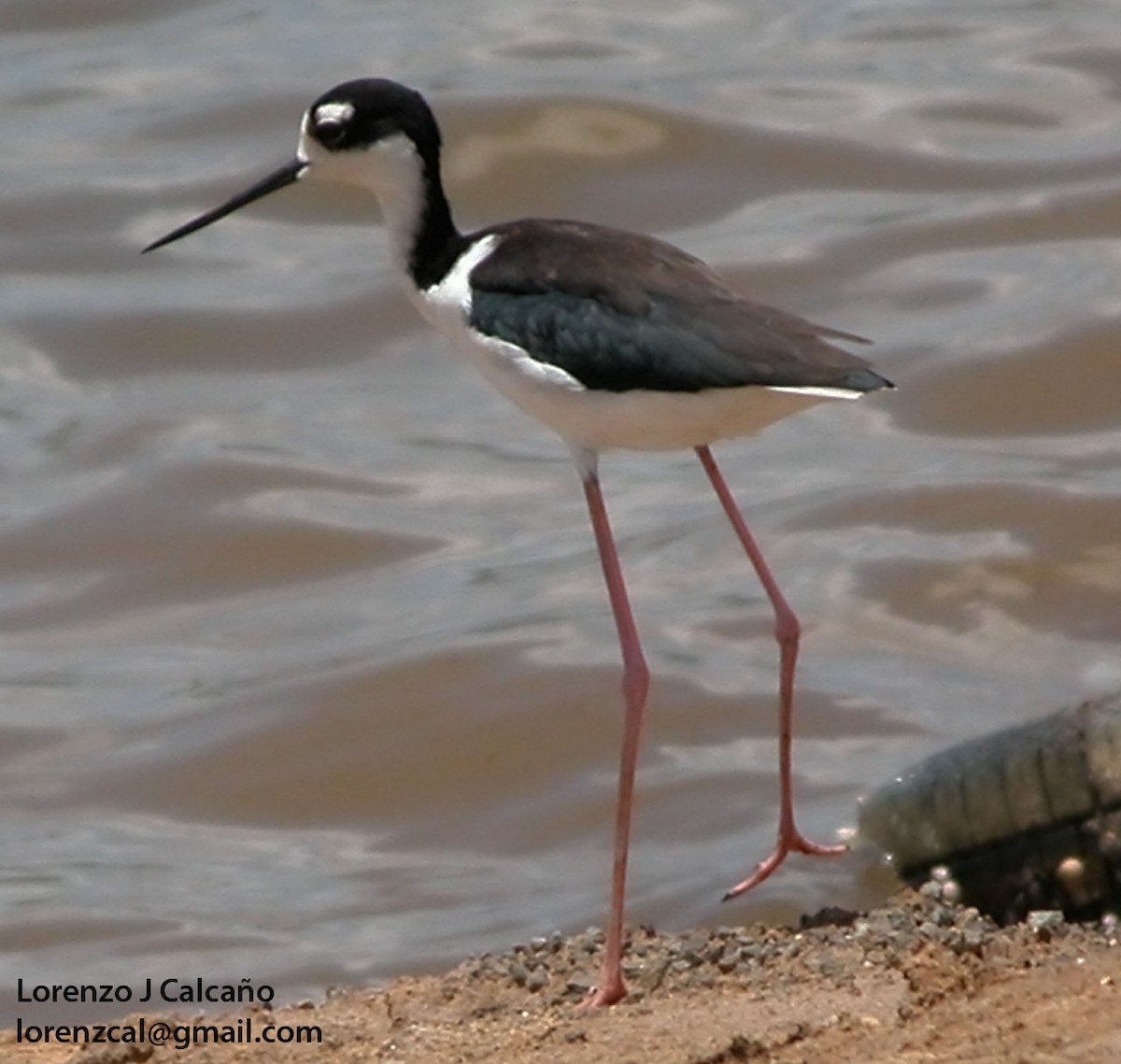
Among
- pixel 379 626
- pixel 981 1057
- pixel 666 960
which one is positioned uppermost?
pixel 981 1057

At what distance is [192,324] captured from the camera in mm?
12266

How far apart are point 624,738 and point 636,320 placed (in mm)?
1033

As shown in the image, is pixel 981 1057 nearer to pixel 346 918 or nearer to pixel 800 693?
pixel 346 918

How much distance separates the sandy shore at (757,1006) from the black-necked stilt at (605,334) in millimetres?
204

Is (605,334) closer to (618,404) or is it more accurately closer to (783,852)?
(618,404)

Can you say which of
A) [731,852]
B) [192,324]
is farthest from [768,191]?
[731,852]

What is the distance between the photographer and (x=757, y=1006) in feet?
17.6

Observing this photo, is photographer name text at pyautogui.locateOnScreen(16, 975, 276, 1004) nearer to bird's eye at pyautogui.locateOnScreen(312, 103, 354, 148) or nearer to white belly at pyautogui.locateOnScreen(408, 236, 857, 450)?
white belly at pyautogui.locateOnScreen(408, 236, 857, 450)

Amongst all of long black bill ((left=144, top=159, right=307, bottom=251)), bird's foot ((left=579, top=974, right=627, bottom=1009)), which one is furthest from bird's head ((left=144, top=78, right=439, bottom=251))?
bird's foot ((left=579, top=974, right=627, bottom=1009))

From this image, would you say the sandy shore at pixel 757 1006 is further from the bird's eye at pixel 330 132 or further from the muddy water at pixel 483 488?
the bird's eye at pixel 330 132

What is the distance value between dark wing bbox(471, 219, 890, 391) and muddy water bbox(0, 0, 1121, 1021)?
5.73 ft

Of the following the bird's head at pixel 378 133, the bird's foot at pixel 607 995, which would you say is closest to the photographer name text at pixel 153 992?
the bird's foot at pixel 607 995

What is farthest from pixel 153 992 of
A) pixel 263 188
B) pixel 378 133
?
pixel 378 133

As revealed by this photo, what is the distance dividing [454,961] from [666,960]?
4.98 feet
